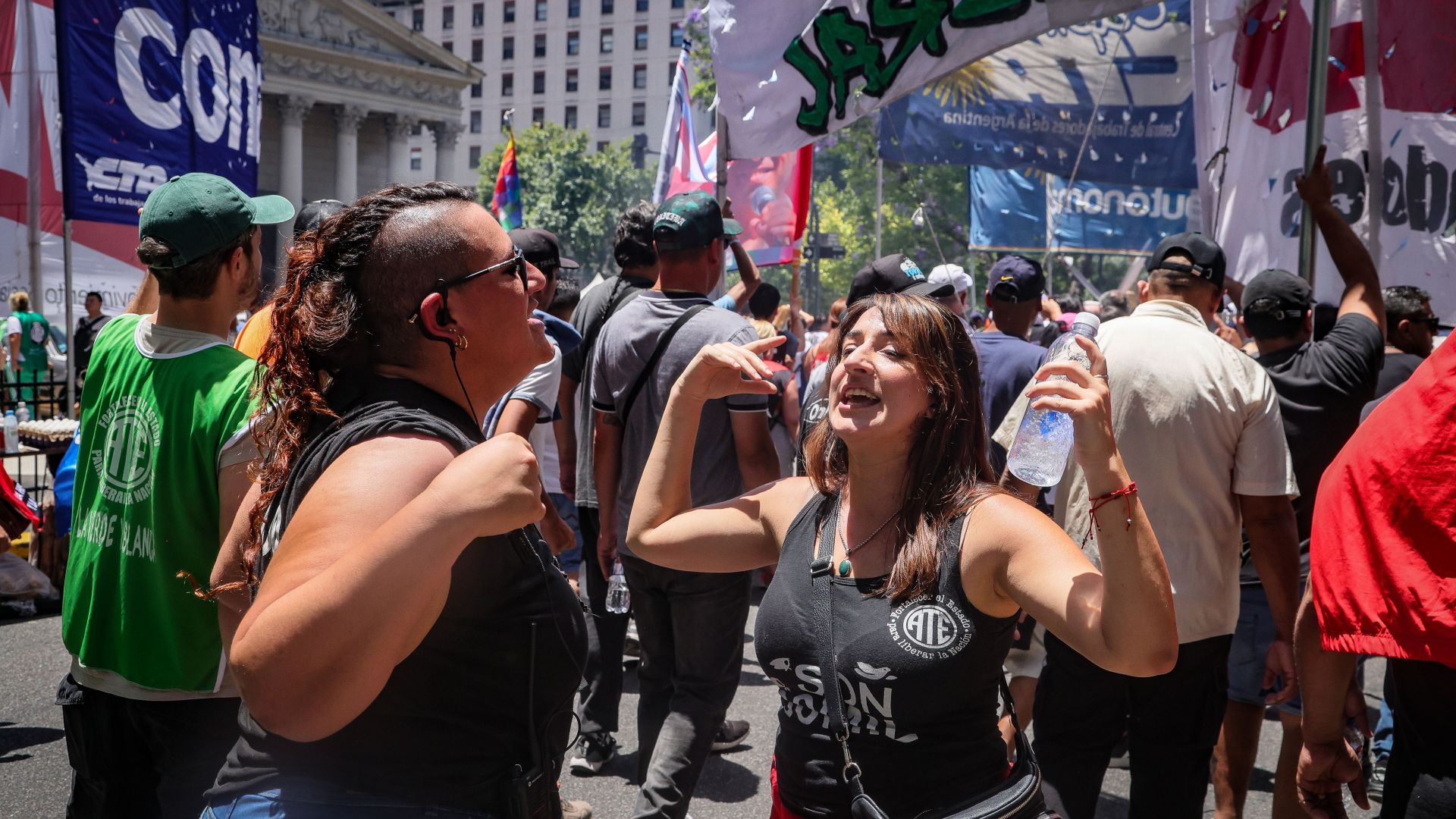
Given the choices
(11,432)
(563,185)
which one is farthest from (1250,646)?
(563,185)

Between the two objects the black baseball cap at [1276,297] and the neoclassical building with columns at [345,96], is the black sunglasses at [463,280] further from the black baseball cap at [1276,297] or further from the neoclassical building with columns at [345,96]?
the neoclassical building with columns at [345,96]

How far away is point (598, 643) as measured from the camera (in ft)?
15.6

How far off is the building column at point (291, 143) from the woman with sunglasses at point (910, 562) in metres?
50.2

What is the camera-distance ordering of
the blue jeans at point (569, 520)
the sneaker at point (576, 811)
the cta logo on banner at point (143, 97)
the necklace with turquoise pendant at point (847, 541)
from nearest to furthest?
the necklace with turquoise pendant at point (847, 541) < the sneaker at point (576, 811) < the blue jeans at point (569, 520) < the cta logo on banner at point (143, 97)

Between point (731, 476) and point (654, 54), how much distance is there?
85060 millimetres

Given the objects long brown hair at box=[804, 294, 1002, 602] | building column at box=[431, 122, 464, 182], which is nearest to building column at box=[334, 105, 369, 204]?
building column at box=[431, 122, 464, 182]

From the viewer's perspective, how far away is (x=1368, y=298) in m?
3.69

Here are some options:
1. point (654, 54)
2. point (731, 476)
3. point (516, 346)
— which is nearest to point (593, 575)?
point (731, 476)

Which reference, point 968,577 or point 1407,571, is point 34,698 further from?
point 1407,571

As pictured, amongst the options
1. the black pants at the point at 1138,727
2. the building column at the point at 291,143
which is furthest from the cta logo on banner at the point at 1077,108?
the building column at the point at 291,143

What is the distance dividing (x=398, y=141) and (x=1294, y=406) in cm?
5530

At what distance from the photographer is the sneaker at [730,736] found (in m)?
5.06

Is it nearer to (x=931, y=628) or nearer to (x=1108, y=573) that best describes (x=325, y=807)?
(x=931, y=628)

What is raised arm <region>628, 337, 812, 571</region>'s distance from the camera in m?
2.59
